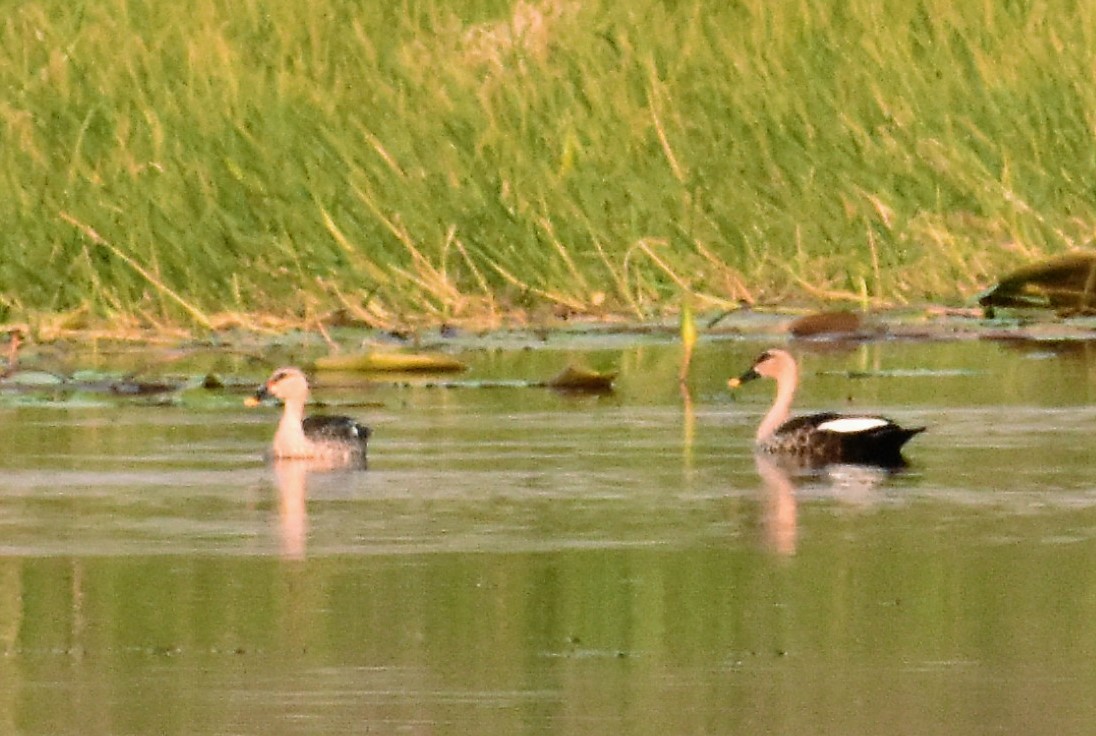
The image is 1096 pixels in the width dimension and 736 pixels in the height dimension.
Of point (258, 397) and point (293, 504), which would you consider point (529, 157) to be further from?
point (293, 504)

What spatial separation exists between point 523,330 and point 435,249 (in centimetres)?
72

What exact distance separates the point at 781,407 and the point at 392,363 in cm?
251

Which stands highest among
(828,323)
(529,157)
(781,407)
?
(529,157)

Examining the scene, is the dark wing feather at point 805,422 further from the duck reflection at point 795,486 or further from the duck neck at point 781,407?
the duck reflection at point 795,486

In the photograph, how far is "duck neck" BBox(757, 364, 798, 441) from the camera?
A: 12961 millimetres

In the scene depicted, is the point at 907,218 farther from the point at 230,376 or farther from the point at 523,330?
the point at 230,376

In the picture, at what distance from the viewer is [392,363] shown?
1532cm

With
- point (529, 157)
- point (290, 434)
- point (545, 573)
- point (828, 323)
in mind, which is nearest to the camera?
point (545, 573)

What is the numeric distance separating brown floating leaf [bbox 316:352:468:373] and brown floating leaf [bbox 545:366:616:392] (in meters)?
0.87

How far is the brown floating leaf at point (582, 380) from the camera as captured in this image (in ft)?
47.3

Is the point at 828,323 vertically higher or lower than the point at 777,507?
higher

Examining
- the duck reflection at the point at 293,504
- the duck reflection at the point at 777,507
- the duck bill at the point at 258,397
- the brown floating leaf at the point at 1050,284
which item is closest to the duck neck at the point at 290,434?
the duck reflection at the point at 293,504

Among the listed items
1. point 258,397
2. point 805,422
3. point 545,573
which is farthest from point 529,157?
point 545,573

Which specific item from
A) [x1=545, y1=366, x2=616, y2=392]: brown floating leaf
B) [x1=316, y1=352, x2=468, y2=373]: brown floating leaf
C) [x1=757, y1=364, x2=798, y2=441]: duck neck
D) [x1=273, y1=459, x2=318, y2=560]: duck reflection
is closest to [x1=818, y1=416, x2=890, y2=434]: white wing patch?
[x1=757, y1=364, x2=798, y2=441]: duck neck
